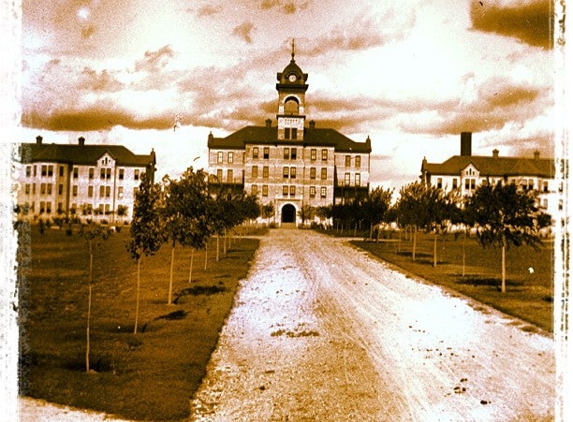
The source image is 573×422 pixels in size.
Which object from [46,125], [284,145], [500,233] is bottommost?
[500,233]

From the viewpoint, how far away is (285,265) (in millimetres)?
27203

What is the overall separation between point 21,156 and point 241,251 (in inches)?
1068

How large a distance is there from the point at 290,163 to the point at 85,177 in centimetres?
3135

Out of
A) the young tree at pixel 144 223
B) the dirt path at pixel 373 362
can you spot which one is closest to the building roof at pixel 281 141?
the dirt path at pixel 373 362

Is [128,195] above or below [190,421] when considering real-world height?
above

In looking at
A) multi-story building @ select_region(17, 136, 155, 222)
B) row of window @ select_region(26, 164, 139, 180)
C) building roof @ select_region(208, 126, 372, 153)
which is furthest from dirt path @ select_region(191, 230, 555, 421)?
row of window @ select_region(26, 164, 139, 180)

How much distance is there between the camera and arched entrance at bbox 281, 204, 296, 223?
80.9m

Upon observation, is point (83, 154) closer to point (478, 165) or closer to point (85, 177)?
point (85, 177)

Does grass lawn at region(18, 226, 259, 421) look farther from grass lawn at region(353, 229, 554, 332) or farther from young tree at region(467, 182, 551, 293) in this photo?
young tree at region(467, 182, 551, 293)

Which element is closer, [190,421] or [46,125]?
[190,421]

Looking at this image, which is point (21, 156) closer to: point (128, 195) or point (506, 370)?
point (506, 370)

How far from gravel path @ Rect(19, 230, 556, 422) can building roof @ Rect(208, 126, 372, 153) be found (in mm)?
64079

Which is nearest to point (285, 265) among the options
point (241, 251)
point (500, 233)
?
point (241, 251)

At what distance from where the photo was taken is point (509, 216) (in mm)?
20109
